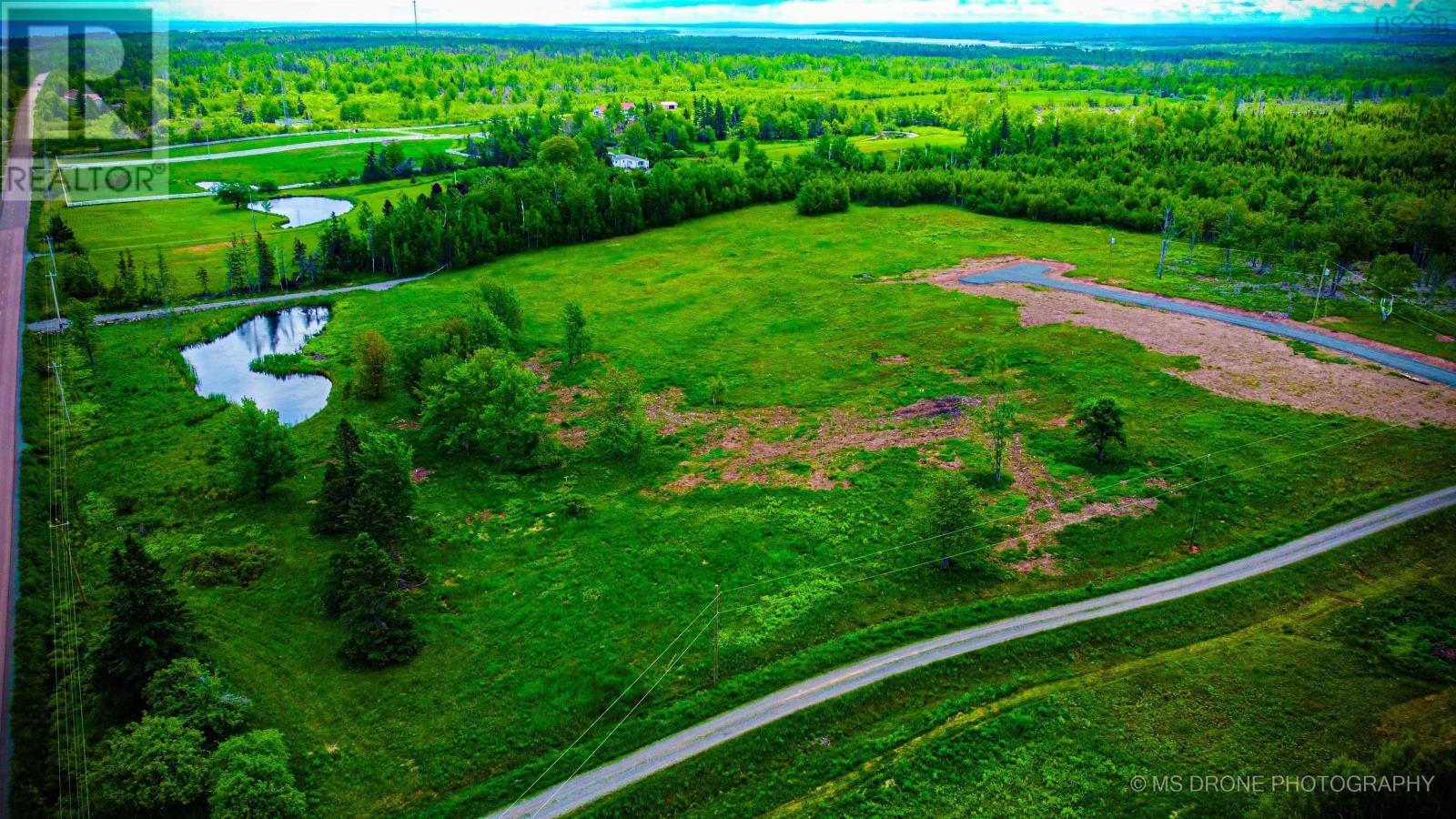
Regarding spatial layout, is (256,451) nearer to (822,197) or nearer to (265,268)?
(265,268)

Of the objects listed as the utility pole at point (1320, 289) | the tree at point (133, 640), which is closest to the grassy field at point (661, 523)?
the tree at point (133, 640)

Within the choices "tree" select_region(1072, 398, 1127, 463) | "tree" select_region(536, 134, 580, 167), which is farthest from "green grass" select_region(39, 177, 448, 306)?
"tree" select_region(1072, 398, 1127, 463)

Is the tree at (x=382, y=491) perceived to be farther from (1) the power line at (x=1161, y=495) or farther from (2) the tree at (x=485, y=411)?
(1) the power line at (x=1161, y=495)

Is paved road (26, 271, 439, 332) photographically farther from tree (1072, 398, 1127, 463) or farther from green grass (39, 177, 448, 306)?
tree (1072, 398, 1127, 463)

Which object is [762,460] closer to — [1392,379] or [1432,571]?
[1432,571]

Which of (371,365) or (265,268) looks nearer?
(371,365)

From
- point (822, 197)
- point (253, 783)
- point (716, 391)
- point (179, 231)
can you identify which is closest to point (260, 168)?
point (179, 231)
